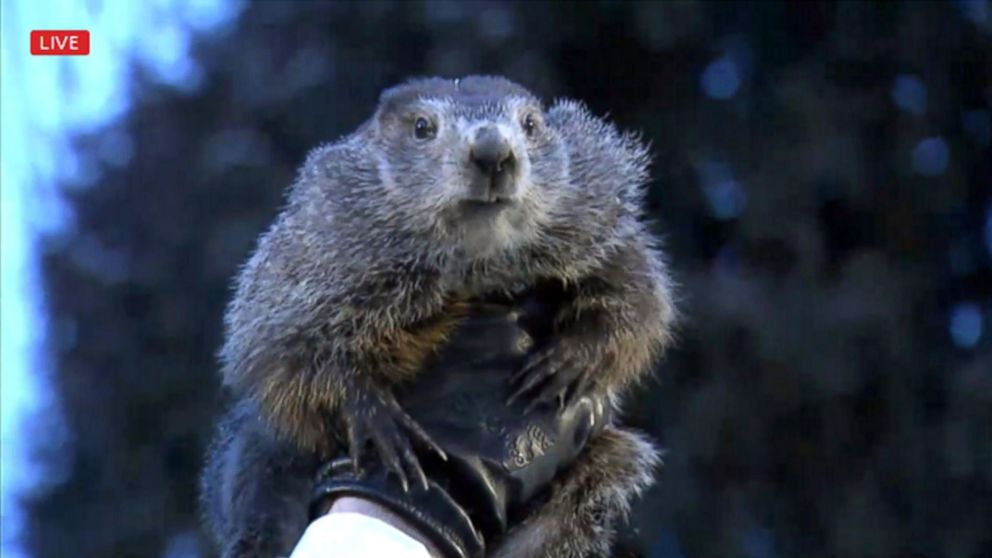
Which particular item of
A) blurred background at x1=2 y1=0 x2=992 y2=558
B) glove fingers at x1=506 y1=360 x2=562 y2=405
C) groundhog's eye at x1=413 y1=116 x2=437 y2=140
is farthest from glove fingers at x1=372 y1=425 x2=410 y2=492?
blurred background at x1=2 y1=0 x2=992 y2=558

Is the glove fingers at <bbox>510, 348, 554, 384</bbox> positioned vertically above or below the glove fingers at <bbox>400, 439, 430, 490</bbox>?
above

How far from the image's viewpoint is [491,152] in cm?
170

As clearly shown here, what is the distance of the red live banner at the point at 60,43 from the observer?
3568mm

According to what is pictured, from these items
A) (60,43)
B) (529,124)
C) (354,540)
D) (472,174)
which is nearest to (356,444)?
(354,540)

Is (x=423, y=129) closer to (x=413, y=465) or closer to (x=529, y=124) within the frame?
(x=529, y=124)

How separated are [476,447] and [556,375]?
15cm

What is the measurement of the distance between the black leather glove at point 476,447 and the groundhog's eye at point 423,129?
257 mm

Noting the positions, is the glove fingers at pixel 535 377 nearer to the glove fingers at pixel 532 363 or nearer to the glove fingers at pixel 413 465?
the glove fingers at pixel 532 363

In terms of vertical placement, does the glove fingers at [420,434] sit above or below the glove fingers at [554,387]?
below

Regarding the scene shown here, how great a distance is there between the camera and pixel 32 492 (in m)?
3.95

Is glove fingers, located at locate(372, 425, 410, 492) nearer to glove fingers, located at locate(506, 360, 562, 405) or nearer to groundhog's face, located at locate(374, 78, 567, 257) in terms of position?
glove fingers, located at locate(506, 360, 562, 405)

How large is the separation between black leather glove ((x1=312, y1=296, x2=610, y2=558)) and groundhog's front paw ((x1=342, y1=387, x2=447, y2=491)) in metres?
0.01

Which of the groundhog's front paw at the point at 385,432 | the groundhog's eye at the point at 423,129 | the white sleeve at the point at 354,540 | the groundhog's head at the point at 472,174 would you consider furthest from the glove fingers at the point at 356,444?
the groundhog's eye at the point at 423,129

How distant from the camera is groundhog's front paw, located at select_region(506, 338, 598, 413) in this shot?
1.72 metres
